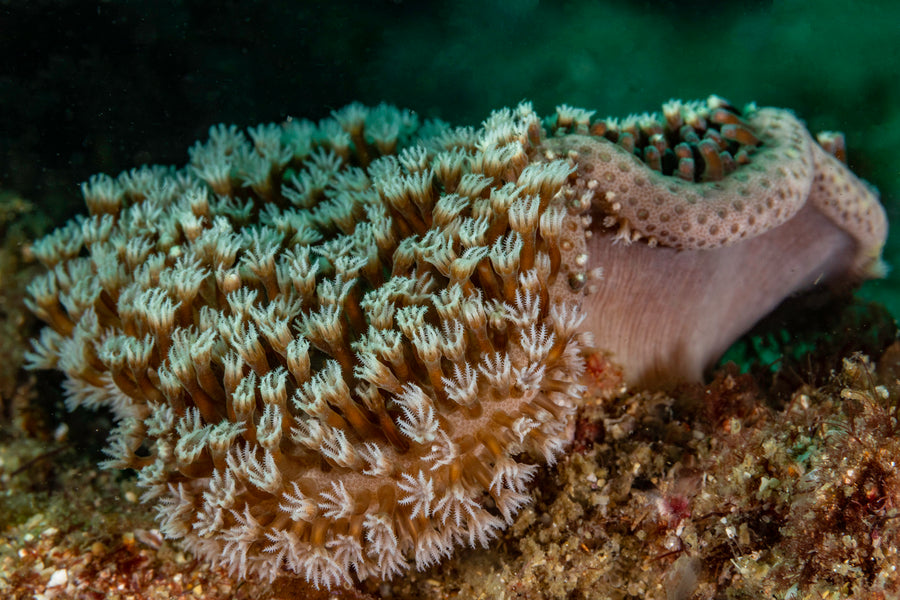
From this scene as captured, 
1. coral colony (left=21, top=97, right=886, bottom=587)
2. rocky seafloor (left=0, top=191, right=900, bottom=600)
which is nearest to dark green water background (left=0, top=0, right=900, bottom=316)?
coral colony (left=21, top=97, right=886, bottom=587)

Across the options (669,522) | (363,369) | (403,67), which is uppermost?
(403,67)

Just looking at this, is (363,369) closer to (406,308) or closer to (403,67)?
(406,308)

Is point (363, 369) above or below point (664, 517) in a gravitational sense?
above

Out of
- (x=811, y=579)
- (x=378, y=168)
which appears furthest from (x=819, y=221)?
(x=378, y=168)

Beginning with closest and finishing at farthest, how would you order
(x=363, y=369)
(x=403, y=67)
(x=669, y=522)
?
(x=363, y=369), (x=669, y=522), (x=403, y=67)

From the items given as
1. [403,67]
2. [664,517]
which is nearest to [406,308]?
[664,517]

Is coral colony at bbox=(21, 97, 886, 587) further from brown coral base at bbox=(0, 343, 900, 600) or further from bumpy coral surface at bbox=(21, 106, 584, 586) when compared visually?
brown coral base at bbox=(0, 343, 900, 600)

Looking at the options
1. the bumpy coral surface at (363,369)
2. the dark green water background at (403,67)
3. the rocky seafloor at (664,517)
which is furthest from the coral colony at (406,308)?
the dark green water background at (403,67)

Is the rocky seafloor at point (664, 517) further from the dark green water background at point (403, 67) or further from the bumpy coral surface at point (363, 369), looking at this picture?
the dark green water background at point (403, 67)

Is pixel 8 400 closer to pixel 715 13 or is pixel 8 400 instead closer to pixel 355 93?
pixel 355 93
